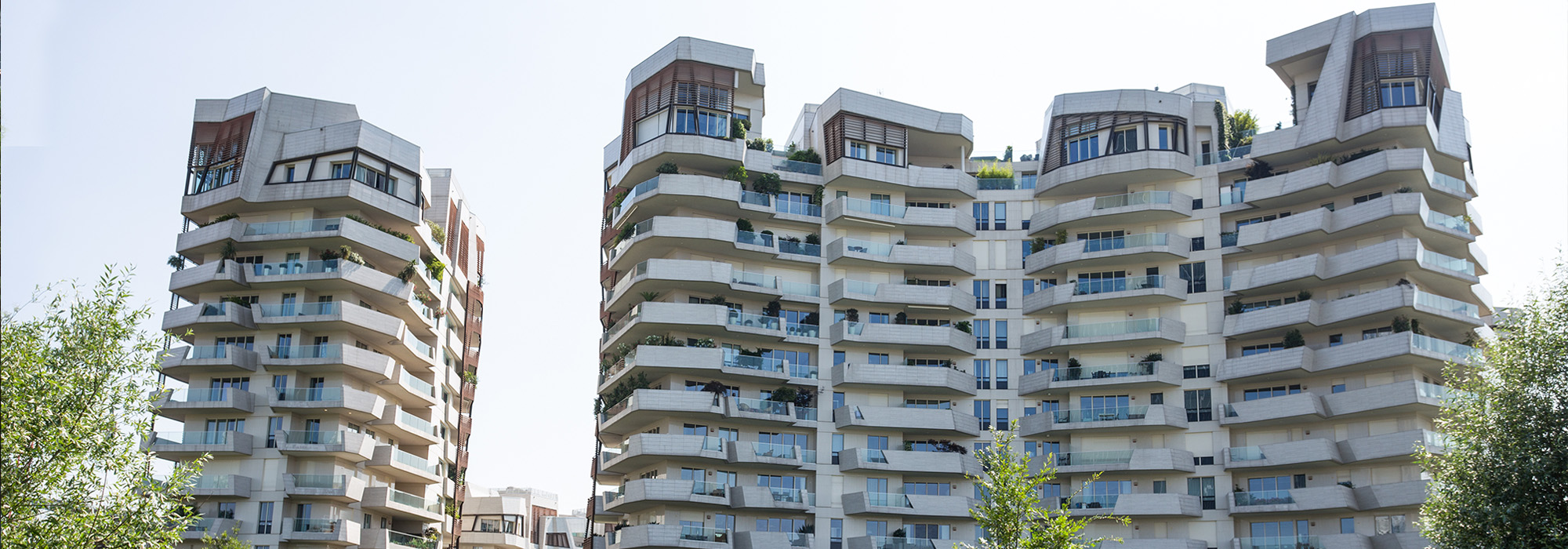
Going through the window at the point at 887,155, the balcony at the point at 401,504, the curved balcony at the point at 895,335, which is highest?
the window at the point at 887,155

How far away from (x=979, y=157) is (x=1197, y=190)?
15.1 meters

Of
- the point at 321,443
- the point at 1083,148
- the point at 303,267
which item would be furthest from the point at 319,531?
the point at 1083,148

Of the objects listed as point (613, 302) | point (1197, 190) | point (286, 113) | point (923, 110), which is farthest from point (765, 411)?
point (286, 113)

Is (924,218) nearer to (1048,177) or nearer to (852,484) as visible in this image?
(1048,177)

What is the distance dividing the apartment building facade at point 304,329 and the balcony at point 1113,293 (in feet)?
139

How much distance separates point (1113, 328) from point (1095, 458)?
8.35 meters

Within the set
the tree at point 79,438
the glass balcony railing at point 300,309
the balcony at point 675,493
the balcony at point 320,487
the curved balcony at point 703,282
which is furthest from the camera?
the glass balcony railing at point 300,309

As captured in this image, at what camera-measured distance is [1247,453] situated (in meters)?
81.8

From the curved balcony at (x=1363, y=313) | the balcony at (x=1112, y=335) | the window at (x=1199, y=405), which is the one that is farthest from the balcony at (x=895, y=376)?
the curved balcony at (x=1363, y=313)

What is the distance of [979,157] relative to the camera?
315 ft

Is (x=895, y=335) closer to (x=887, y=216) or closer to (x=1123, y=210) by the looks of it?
(x=887, y=216)

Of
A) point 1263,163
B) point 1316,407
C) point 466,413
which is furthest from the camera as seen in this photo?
point 466,413

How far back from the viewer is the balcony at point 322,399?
83438mm

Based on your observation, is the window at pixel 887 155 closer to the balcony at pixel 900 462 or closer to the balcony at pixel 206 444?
the balcony at pixel 900 462
